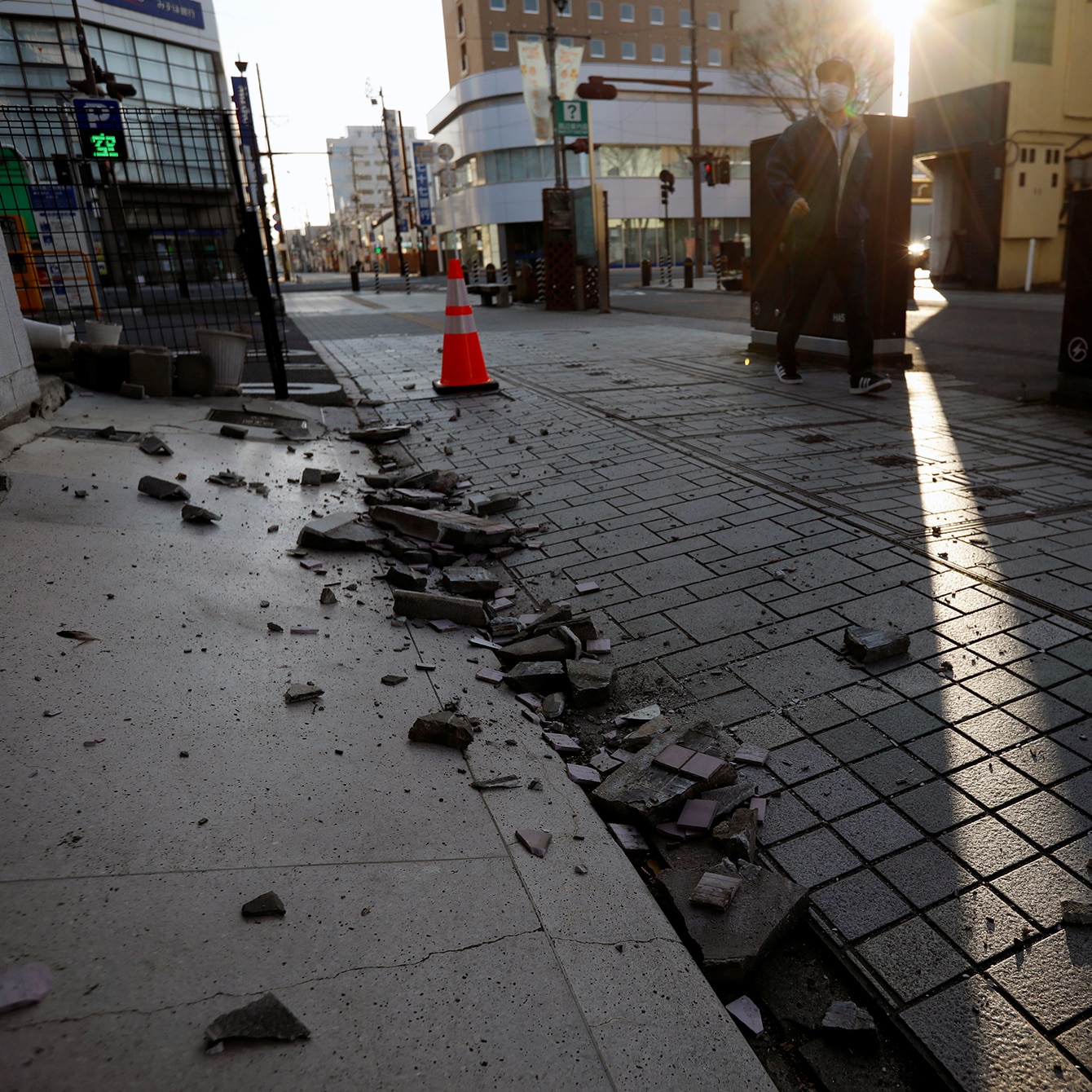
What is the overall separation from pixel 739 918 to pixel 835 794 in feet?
1.79

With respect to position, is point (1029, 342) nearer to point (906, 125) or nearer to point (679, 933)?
point (906, 125)

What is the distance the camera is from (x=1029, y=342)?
1060cm

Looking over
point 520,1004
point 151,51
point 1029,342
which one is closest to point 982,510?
point 520,1004

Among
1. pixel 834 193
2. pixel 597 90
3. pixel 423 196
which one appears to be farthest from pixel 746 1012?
pixel 423 196

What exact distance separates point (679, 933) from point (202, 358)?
233 inches

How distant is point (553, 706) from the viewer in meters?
2.70

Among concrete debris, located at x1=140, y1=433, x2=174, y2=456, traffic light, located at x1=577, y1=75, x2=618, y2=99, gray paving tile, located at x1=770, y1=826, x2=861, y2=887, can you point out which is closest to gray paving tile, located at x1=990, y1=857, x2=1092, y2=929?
gray paving tile, located at x1=770, y1=826, x2=861, y2=887

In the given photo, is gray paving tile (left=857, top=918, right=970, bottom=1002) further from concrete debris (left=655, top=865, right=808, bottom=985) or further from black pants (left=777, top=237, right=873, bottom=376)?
black pants (left=777, top=237, right=873, bottom=376)

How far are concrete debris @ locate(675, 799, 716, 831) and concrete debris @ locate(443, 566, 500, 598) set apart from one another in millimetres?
1577

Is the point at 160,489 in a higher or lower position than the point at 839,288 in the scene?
lower

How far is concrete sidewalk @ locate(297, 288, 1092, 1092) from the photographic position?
5.60 feet

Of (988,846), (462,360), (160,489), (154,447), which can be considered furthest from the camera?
(462,360)

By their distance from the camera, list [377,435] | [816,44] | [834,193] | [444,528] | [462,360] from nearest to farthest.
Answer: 1. [444,528]
2. [377,435]
3. [834,193]
4. [462,360]
5. [816,44]

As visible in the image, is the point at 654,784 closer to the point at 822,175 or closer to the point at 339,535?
the point at 339,535
